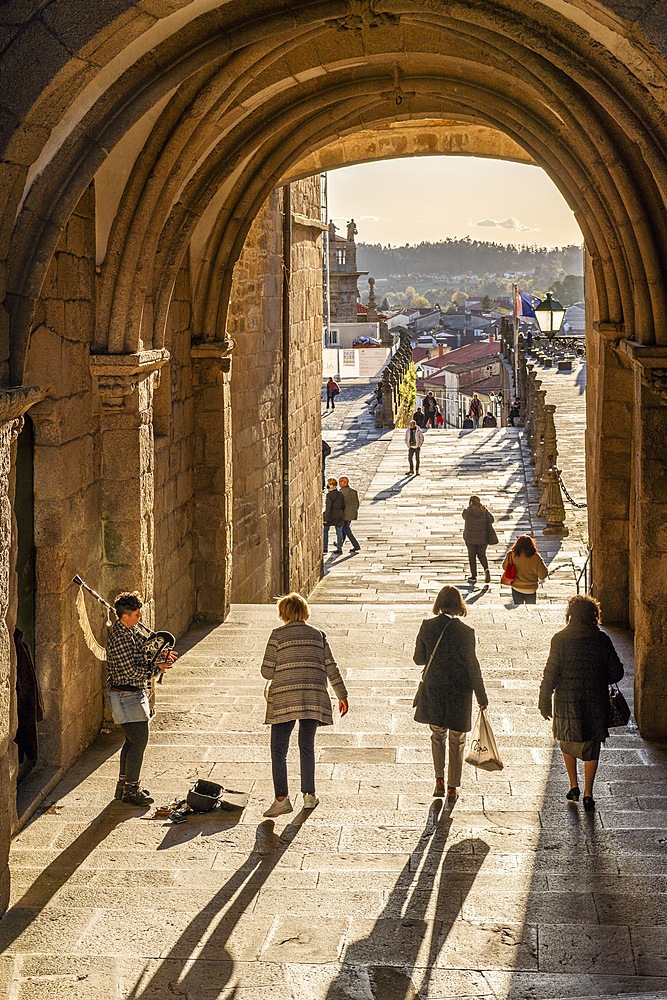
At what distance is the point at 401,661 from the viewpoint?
30.9 feet

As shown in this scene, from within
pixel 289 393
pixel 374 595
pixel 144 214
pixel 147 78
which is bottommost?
pixel 374 595

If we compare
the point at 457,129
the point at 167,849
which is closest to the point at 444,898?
the point at 167,849

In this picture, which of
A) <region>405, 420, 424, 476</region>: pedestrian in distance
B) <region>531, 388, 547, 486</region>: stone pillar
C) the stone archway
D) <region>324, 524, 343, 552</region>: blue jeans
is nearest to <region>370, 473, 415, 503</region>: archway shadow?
<region>405, 420, 424, 476</region>: pedestrian in distance

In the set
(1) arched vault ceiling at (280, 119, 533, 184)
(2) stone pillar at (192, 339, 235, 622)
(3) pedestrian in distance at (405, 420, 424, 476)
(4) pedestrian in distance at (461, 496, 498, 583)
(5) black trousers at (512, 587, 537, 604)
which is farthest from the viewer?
(3) pedestrian in distance at (405, 420, 424, 476)

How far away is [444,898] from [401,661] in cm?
401

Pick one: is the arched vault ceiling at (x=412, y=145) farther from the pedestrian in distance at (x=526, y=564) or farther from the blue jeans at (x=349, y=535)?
the blue jeans at (x=349, y=535)

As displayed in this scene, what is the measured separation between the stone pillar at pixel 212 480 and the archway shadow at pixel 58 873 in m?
4.27

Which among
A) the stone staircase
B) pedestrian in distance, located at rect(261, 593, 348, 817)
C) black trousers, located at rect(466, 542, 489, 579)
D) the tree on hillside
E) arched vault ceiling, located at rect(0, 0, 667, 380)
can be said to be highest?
the tree on hillside

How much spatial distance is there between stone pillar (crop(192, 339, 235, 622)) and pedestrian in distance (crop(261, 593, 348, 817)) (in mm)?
4430

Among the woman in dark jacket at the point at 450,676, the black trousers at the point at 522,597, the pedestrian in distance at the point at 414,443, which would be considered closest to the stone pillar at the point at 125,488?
the woman in dark jacket at the point at 450,676

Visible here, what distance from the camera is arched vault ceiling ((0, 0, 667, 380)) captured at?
5.09 m

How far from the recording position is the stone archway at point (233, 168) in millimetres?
5332

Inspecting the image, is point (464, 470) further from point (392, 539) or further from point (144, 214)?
point (144, 214)

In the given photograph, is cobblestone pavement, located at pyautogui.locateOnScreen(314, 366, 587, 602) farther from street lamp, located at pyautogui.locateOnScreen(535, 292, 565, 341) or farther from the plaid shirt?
the plaid shirt
